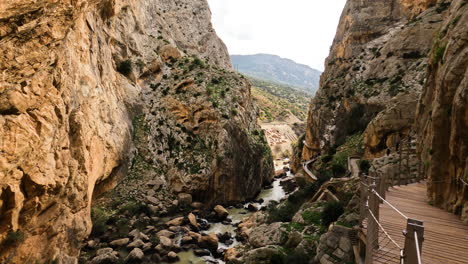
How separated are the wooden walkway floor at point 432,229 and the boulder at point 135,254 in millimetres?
19072

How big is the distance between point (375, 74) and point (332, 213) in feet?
103

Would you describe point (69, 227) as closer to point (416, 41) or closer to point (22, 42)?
point (22, 42)

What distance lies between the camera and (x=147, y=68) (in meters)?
43.8

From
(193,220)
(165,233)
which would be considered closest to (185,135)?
(193,220)

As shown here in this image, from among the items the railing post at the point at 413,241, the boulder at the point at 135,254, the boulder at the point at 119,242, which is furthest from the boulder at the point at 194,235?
the railing post at the point at 413,241

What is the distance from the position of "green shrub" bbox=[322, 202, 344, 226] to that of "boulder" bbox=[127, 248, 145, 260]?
14.6 metres

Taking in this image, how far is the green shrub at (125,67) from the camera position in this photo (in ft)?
127

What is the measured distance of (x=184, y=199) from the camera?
34.3 meters

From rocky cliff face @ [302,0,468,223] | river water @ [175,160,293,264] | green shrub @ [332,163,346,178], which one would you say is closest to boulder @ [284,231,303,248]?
river water @ [175,160,293,264]

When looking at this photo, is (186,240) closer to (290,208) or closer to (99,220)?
(99,220)

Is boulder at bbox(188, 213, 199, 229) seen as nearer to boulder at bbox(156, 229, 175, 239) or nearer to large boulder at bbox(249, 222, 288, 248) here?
boulder at bbox(156, 229, 175, 239)

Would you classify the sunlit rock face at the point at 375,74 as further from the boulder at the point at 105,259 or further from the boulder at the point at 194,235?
the boulder at the point at 105,259

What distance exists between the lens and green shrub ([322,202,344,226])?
17.7 m

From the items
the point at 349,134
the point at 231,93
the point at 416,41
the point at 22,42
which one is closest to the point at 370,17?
the point at 416,41
